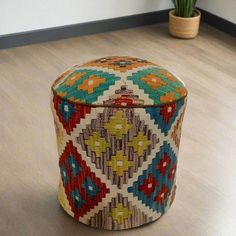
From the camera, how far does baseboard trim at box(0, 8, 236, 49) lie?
3303mm

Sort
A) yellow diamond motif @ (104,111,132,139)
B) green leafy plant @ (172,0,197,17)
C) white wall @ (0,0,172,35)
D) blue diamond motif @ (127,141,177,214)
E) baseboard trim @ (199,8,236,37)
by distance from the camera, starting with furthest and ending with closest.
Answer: baseboard trim @ (199,8,236,37)
green leafy plant @ (172,0,197,17)
white wall @ (0,0,172,35)
blue diamond motif @ (127,141,177,214)
yellow diamond motif @ (104,111,132,139)

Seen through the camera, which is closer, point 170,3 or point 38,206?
point 38,206

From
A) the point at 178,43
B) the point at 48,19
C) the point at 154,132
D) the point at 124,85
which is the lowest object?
→ the point at 178,43

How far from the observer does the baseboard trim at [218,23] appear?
143 inches

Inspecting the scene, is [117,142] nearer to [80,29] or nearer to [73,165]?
[73,165]

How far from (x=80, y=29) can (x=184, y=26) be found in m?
0.72

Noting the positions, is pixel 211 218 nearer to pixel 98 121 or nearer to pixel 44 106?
pixel 98 121

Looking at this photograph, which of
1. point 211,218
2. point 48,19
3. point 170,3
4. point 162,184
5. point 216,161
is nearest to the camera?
point 162,184

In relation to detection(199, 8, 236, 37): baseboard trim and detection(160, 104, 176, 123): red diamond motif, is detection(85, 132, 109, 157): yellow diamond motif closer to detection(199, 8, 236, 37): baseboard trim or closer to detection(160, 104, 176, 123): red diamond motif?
detection(160, 104, 176, 123): red diamond motif

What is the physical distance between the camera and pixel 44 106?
2609 millimetres

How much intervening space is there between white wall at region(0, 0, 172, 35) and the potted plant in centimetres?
26

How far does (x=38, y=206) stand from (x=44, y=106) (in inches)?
31.0

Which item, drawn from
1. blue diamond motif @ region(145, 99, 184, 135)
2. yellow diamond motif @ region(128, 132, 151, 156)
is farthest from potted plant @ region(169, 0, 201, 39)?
yellow diamond motif @ region(128, 132, 151, 156)

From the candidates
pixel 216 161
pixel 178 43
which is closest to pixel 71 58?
pixel 178 43
